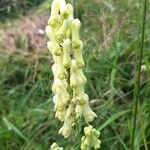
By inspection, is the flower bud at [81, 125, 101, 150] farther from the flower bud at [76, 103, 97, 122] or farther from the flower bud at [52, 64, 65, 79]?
the flower bud at [52, 64, 65, 79]

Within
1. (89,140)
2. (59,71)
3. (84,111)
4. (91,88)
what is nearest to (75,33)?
(59,71)

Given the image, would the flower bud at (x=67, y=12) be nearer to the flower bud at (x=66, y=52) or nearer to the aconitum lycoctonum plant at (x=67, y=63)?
the aconitum lycoctonum plant at (x=67, y=63)

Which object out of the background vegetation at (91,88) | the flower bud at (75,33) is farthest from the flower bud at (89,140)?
the background vegetation at (91,88)

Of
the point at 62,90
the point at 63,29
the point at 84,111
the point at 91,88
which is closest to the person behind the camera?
the point at 63,29

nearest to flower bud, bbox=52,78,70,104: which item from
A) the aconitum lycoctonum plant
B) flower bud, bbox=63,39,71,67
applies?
the aconitum lycoctonum plant

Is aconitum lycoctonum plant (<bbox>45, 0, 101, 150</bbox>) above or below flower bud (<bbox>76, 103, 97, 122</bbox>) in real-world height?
above

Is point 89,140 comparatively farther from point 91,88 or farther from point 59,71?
point 91,88
